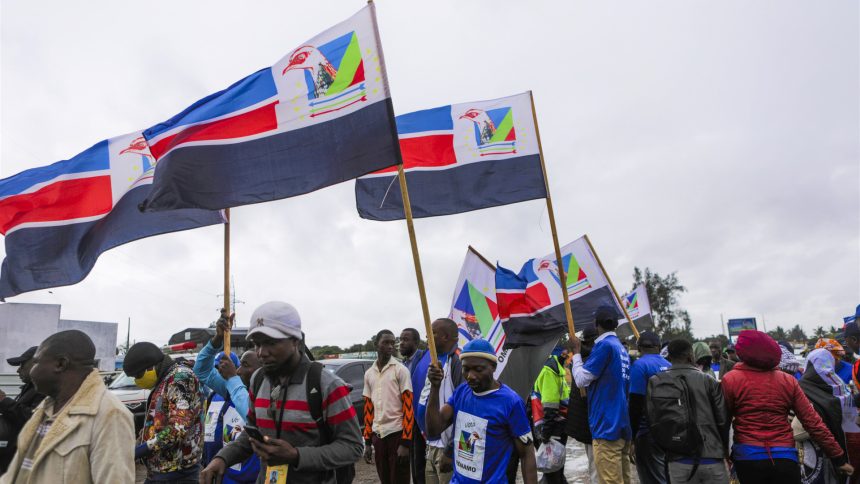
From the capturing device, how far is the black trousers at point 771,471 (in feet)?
14.4

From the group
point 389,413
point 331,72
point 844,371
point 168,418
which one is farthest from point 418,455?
point 844,371

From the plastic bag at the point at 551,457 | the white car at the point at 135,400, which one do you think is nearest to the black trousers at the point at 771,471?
the plastic bag at the point at 551,457

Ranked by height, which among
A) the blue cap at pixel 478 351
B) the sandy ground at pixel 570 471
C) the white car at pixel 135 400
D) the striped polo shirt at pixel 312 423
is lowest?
the sandy ground at pixel 570 471

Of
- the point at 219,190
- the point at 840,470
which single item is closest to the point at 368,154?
the point at 219,190

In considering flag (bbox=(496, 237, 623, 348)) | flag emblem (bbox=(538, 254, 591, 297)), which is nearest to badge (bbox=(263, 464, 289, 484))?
flag (bbox=(496, 237, 623, 348))

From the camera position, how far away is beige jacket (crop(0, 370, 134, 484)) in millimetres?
2658

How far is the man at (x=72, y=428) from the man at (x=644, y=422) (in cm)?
448

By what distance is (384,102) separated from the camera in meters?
4.62

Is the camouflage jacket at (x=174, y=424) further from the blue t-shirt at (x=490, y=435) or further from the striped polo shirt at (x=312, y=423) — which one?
the blue t-shirt at (x=490, y=435)

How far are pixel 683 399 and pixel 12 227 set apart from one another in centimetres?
656

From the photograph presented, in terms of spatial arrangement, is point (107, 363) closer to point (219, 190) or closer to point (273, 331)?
point (219, 190)

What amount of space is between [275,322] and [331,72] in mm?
2465

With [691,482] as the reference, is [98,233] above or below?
above

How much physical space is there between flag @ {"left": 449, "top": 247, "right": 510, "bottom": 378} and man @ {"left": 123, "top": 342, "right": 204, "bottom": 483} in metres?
3.62
